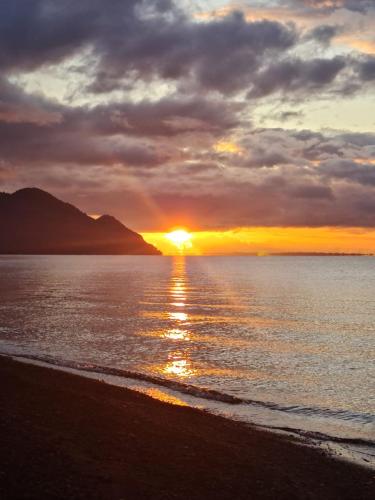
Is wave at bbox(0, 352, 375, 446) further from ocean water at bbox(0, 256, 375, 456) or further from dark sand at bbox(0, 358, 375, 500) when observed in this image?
dark sand at bbox(0, 358, 375, 500)

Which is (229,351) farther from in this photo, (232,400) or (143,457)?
(143,457)

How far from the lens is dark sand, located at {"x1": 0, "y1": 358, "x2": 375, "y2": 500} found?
12.5 meters

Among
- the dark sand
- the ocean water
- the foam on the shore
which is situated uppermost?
the dark sand

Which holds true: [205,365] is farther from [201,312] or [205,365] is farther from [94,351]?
[201,312]

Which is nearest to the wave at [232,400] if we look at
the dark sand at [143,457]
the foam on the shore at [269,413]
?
the foam on the shore at [269,413]

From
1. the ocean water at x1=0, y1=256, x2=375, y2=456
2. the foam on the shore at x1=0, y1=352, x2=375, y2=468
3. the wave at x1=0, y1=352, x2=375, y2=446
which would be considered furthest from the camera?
the ocean water at x1=0, y1=256, x2=375, y2=456

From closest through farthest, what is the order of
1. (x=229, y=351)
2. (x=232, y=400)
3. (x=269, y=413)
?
(x=269, y=413), (x=232, y=400), (x=229, y=351)

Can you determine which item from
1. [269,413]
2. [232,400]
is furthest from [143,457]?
[232,400]

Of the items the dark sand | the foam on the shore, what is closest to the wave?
the foam on the shore

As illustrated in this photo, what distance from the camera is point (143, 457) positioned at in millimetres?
14766

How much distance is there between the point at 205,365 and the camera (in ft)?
117

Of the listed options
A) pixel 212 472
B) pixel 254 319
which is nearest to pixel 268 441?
pixel 212 472

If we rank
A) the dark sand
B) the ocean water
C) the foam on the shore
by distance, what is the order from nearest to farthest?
the dark sand < the foam on the shore < the ocean water

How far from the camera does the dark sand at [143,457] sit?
41.1 ft
